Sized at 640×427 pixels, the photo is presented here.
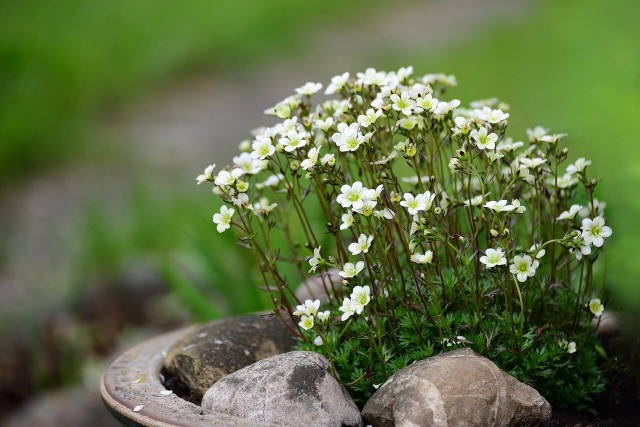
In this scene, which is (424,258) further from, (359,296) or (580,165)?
(580,165)

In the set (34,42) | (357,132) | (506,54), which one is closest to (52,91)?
A: (34,42)

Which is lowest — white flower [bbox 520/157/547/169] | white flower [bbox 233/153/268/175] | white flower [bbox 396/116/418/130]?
white flower [bbox 520/157/547/169]

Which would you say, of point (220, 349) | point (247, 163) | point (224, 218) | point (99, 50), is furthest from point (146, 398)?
point (99, 50)

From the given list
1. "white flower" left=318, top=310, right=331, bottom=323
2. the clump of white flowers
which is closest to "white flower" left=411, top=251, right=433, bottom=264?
the clump of white flowers

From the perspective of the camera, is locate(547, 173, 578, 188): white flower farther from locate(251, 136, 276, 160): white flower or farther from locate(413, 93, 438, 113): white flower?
locate(251, 136, 276, 160): white flower

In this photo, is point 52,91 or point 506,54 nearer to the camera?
point 52,91

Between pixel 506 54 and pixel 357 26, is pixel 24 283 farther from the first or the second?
pixel 357 26

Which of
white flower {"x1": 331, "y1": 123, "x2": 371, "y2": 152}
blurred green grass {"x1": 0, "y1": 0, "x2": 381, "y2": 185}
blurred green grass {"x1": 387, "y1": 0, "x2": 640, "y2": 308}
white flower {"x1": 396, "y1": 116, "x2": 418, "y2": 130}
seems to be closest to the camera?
blurred green grass {"x1": 387, "y1": 0, "x2": 640, "y2": 308}

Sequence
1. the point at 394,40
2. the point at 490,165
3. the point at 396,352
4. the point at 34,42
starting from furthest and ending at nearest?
the point at 394,40 < the point at 34,42 < the point at 396,352 < the point at 490,165
